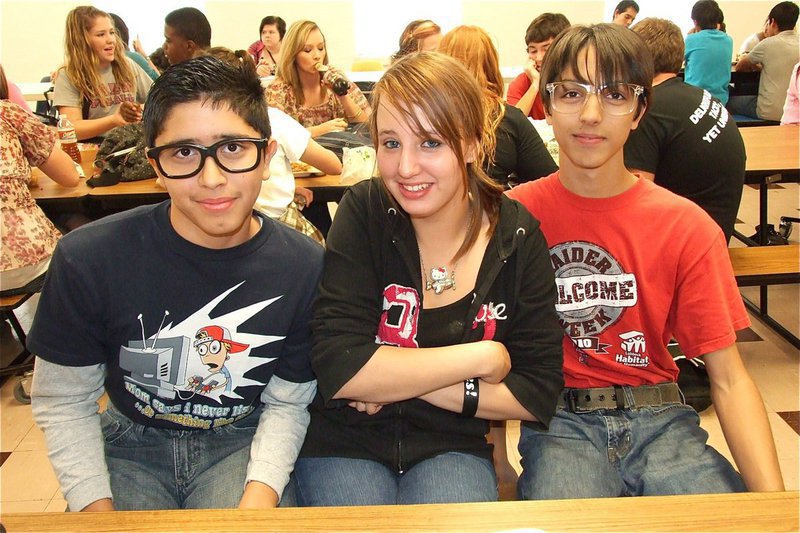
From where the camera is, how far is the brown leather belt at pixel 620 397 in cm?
148

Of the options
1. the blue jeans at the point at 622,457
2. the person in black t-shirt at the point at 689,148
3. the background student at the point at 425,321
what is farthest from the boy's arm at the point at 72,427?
the person in black t-shirt at the point at 689,148

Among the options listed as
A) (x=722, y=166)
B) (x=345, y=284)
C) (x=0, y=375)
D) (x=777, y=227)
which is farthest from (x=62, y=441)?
(x=777, y=227)

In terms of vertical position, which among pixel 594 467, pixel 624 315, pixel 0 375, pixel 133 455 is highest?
pixel 624 315

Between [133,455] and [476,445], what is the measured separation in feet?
2.30

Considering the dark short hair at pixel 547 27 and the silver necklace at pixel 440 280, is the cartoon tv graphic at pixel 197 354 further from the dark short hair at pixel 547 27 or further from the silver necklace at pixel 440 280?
the dark short hair at pixel 547 27

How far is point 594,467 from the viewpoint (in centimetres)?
138

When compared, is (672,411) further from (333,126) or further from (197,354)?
(333,126)

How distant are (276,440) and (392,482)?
0.25m

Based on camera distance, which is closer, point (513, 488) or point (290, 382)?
point (290, 382)

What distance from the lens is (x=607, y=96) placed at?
4.89 feet

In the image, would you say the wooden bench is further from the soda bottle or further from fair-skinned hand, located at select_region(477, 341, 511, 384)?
the soda bottle

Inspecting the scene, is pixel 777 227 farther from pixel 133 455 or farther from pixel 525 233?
pixel 133 455

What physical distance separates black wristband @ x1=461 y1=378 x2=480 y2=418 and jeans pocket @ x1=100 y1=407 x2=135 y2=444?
0.70 metres

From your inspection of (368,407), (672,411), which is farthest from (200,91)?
(672,411)
